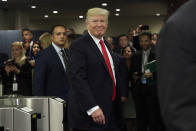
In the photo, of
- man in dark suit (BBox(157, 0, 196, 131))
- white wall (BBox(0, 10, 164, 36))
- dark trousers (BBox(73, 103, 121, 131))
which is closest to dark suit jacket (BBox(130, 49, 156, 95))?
dark trousers (BBox(73, 103, 121, 131))

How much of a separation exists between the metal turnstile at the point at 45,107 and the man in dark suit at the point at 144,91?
5.75 ft

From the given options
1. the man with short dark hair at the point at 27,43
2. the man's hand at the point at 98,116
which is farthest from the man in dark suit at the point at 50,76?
the man with short dark hair at the point at 27,43

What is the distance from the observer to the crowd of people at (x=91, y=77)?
2902 millimetres

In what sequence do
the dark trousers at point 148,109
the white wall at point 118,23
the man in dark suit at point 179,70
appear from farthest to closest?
the white wall at point 118,23 < the dark trousers at point 148,109 < the man in dark suit at point 179,70

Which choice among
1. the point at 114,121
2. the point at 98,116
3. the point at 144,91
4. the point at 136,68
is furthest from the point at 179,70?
the point at 136,68

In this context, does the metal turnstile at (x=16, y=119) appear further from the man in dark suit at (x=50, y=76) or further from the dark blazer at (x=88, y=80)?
the man in dark suit at (x=50, y=76)

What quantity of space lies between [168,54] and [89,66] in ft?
6.37

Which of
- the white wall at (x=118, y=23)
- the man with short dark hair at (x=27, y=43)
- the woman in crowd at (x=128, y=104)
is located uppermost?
the white wall at (x=118, y=23)

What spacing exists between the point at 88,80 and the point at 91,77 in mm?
31

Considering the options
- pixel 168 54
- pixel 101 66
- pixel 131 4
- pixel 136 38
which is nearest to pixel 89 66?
pixel 101 66

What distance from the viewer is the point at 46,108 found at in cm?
338

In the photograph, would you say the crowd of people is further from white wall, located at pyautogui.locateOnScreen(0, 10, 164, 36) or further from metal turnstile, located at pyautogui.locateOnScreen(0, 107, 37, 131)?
white wall, located at pyautogui.locateOnScreen(0, 10, 164, 36)

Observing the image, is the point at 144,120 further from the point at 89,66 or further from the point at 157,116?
the point at 89,66

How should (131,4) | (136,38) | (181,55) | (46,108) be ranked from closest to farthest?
1. (181,55)
2. (46,108)
3. (136,38)
4. (131,4)
